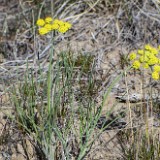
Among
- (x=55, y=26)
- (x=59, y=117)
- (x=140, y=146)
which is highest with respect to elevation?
(x=55, y=26)

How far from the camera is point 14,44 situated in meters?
2.75

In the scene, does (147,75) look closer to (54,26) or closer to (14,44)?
(54,26)

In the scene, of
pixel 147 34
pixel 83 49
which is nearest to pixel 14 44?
pixel 83 49

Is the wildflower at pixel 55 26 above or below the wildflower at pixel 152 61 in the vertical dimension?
above

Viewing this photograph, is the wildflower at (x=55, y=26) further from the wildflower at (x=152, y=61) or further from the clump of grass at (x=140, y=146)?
the clump of grass at (x=140, y=146)

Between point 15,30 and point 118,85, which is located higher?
point 15,30

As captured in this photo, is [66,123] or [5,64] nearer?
[66,123]

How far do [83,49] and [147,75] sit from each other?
0.49m

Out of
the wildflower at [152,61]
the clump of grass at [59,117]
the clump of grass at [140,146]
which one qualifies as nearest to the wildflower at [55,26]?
the clump of grass at [59,117]

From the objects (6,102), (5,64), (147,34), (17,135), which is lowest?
(17,135)

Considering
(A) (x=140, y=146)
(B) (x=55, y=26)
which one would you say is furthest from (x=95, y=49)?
(A) (x=140, y=146)

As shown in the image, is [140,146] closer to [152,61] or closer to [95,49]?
[152,61]

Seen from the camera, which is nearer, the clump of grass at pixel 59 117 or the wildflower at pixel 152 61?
the clump of grass at pixel 59 117

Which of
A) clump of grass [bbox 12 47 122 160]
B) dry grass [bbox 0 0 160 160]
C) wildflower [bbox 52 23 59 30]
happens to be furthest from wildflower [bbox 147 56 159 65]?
wildflower [bbox 52 23 59 30]
